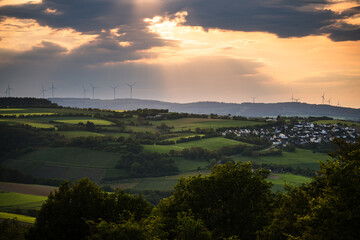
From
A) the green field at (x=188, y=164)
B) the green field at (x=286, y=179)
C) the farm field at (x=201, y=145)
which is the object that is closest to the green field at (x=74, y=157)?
the farm field at (x=201, y=145)

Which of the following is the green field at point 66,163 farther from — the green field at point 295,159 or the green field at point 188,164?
the green field at point 295,159

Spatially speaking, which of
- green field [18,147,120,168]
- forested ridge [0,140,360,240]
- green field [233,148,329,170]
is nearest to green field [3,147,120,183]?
green field [18,147,120,168]

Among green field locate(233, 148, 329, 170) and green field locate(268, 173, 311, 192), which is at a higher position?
green field locate(233, 148, 329, 170)

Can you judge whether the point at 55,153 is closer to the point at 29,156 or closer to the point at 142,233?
the point at 29,156

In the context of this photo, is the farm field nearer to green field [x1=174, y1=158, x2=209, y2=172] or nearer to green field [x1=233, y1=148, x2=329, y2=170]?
green field [x1=174, y1=158, x2=209, y2=172]

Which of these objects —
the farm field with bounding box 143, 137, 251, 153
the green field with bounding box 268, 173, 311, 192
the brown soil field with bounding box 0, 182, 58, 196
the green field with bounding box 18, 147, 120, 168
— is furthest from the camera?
the farm field with bounding box 143, 137, 251, 153

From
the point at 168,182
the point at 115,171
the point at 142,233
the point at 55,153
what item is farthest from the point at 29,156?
the point at 142,233
